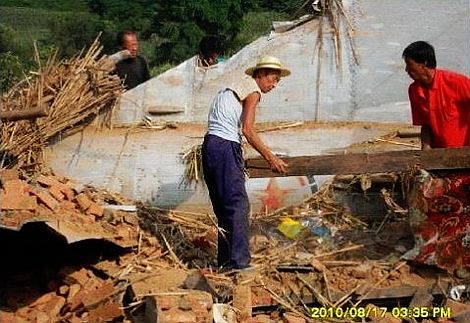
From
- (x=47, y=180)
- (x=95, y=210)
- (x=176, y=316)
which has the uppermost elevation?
(x=47, y=180)

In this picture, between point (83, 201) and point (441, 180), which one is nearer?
point (441, 180)

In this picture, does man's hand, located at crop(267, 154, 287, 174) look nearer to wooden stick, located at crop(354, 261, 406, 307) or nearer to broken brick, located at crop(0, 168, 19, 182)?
wooden stick, located at crop(354, 261, 406, 307)

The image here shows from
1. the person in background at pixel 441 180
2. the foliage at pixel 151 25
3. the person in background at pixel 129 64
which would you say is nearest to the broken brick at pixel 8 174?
the person in background at pixel 129 64

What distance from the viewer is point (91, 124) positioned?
25.7 ft

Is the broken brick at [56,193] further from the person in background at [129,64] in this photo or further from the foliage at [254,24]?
the foliage at [254,24]

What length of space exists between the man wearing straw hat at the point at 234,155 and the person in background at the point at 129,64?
2.66 m

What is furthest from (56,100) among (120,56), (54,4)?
(54,4)

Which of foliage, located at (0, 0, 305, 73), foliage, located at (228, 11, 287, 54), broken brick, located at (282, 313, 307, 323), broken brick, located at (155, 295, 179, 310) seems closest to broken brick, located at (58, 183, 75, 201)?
broken brick, located at (155, 295, 179, 310)

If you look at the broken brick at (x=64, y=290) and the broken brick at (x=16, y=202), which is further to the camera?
the broken brick at (x=16, y=202)

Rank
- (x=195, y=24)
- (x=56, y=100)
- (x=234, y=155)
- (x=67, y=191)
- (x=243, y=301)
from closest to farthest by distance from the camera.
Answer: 1. (x=243, y=301)
2. (x=234, y=155)
3. (x=67, y=191)
4. (x=56, y=100)
5. (x=195, y=24)

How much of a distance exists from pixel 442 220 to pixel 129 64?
4.06 meters

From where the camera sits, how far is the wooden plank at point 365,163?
559 centimetres

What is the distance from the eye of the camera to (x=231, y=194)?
18.7ft

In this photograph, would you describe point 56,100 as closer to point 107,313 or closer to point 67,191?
point 67,191
